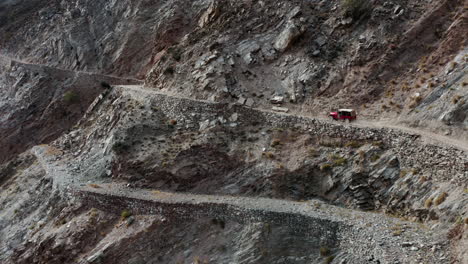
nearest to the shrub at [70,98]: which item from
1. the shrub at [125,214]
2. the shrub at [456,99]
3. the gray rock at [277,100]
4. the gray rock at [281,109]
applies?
the shrub at [125,214]

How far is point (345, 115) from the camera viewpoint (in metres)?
33.2

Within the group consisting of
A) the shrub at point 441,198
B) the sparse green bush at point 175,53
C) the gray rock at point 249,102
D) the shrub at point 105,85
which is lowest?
the shrub at point 441,198

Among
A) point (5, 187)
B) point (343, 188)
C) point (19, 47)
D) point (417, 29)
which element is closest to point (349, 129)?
point (343, 188)

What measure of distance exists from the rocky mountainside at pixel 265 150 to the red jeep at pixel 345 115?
3.85 ft

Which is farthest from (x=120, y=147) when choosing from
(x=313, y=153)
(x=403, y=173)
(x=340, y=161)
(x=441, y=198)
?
(x=441, y=198)

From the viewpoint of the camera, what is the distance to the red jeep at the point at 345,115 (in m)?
33.0

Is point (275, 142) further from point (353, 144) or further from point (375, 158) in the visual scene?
point (375, 158)

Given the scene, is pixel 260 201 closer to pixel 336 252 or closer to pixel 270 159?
pixel 270 159

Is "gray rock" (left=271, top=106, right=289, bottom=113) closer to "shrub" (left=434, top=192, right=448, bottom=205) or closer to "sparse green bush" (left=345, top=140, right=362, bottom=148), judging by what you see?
"sparse green bush" (left=345, top=140, right=362, bottom=148)

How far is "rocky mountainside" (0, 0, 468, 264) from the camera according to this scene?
27250 millimetres

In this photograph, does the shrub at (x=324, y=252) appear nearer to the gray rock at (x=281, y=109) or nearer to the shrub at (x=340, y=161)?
the shrub at (x=340, y=161)

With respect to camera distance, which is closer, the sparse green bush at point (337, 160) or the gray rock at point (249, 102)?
the sparse green bush at point (337, 160)

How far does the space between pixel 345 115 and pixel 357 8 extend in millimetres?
11887

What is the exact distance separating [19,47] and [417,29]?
55.7m
